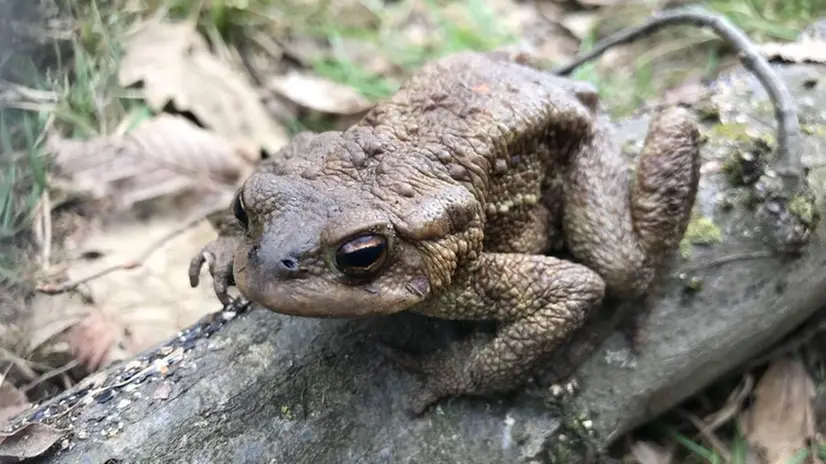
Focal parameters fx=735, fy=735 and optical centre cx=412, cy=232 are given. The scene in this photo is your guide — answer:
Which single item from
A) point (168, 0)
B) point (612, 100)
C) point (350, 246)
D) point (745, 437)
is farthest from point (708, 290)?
point (168, 0)

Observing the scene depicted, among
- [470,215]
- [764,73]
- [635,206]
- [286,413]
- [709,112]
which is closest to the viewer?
[286,413]

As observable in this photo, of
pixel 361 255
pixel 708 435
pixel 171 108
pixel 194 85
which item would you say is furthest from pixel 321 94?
pixel 708 435

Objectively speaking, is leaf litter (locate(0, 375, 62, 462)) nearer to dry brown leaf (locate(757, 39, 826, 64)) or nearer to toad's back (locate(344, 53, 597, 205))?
toad's back (locate(344, 53, 597, 205))

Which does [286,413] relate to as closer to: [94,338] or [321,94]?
[94,338]

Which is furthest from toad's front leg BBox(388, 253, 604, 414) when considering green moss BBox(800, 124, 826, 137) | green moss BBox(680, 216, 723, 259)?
green moss BBox(800, 124, 826, 137)

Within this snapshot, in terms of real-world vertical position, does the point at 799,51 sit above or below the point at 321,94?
above

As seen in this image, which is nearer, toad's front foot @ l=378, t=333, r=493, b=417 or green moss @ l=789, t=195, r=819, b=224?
toad's front foot @ l=378, t=333, r=493, b=417
